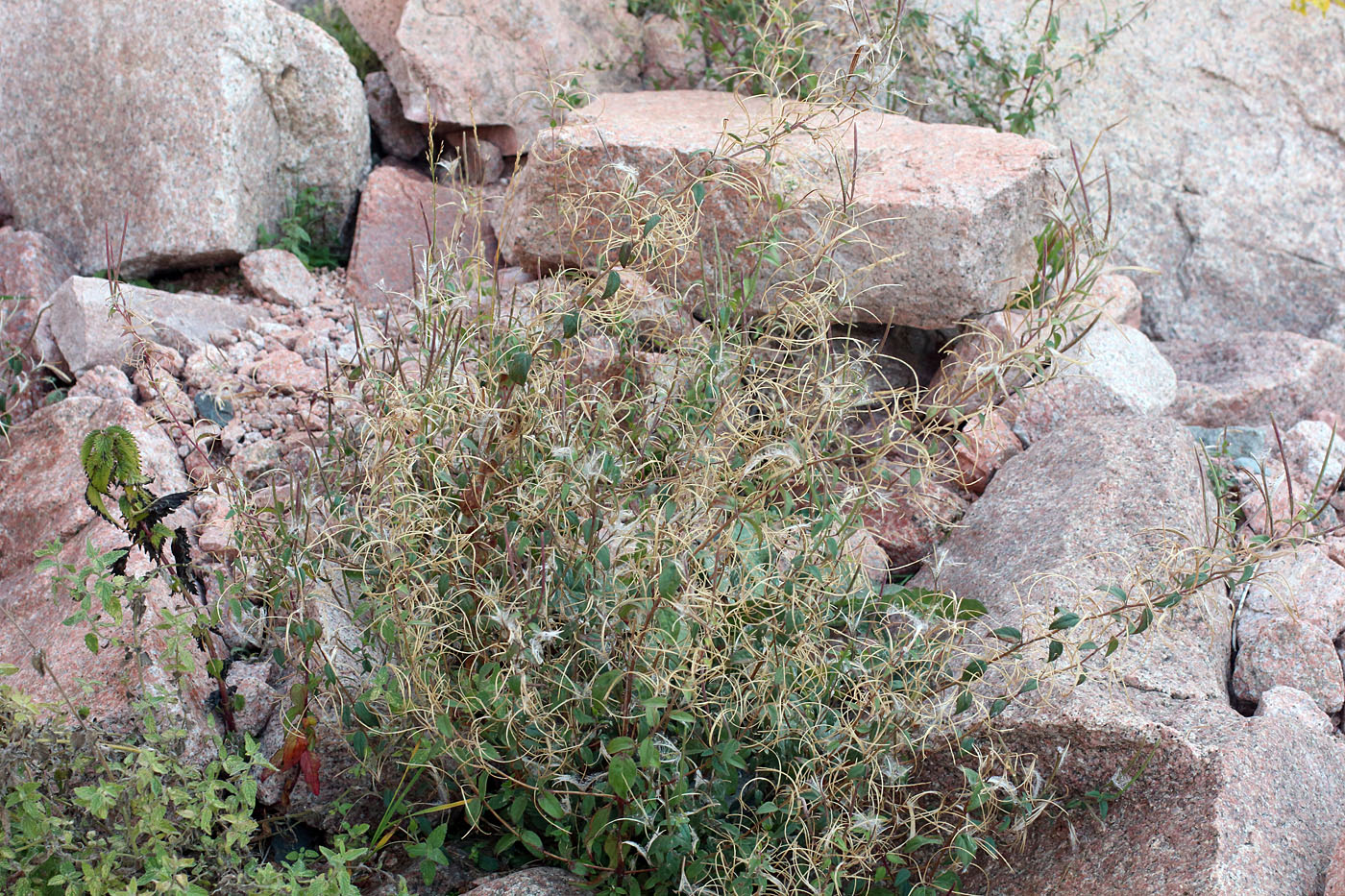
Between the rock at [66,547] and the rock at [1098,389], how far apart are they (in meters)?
2.23

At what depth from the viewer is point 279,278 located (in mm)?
3562

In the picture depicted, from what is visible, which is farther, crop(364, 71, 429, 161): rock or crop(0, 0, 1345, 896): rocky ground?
crop(364, 71, 429, 161): rock

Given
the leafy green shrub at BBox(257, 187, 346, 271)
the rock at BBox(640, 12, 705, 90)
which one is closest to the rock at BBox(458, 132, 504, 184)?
the leafy green shrub at BBox(257, 187, 346, 271)

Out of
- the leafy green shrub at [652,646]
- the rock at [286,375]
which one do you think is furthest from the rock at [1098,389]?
the rock at [286,375]

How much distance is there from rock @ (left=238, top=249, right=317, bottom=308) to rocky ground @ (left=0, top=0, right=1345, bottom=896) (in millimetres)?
11

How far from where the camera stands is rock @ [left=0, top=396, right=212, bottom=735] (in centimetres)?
218

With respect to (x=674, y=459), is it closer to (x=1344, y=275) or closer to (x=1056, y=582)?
(x=1056, y=582)

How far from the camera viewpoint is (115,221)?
357 cm

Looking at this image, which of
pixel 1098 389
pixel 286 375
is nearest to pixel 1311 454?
pixel 1098 389

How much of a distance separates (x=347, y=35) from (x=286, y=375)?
1884 mm

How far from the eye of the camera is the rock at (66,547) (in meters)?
2.18

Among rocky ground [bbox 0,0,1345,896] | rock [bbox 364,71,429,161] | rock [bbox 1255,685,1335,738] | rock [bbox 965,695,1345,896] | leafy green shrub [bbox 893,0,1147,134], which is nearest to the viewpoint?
rock [bbox 965,695,1345,896]

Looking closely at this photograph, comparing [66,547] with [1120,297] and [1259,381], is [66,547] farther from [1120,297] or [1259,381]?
[1259,381]

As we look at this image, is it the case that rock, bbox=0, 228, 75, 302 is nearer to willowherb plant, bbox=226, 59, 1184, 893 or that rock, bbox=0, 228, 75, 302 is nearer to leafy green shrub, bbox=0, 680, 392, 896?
willowherb plant, bbox=226, 59, 1184, 893
